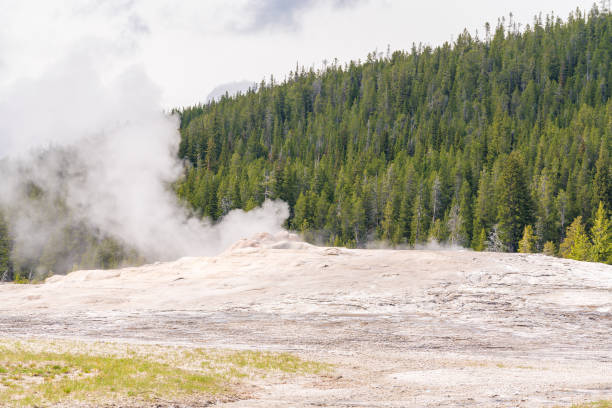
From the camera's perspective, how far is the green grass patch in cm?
1517

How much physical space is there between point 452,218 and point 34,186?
10365 cm

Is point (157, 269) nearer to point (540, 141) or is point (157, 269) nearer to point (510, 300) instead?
point (510, 300)

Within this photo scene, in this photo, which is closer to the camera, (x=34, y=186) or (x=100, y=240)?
(x=100, y=240)

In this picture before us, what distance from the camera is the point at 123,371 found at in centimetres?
1792

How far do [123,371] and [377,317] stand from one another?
17084 mm

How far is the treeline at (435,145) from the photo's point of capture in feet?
306

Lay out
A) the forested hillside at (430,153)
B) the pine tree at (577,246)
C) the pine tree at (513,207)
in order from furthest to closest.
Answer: the forested hillside at (430,153) → the pine tree at (513,207) → the pine tree at (577,246)

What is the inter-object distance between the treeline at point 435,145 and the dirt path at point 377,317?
50212mm

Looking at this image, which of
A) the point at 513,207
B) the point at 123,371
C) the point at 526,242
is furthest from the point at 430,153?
the point at 123,371

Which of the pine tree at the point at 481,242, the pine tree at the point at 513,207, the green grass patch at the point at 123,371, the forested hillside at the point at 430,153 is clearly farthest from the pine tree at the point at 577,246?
the green grass patch at the point at 123,371

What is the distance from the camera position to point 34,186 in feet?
445

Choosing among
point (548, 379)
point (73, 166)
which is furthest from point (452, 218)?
point (73, 166)

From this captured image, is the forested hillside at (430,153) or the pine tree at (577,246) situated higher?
the forested hillside at (430,153)

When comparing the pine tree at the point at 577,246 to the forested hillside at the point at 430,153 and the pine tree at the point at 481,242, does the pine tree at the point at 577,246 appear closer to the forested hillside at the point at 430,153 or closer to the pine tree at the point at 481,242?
the forested hillside at the point at 430,153
